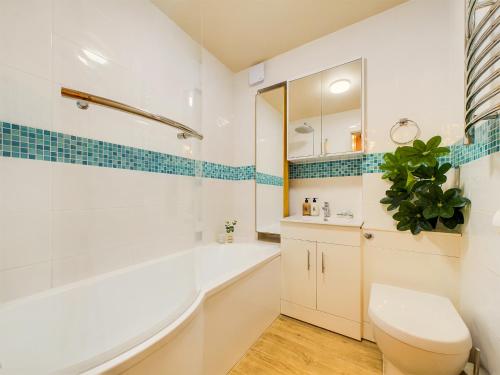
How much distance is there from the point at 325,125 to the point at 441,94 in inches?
29.9

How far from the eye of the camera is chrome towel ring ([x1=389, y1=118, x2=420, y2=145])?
1373mm

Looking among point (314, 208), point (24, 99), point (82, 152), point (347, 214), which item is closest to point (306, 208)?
point (314, 208)

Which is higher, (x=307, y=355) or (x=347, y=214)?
(x=347, y=214)

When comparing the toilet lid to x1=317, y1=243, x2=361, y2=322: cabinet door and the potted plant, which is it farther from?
the potted plant

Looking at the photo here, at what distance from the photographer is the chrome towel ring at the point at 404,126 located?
137 cm

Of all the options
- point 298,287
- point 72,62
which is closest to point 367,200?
point 298,287

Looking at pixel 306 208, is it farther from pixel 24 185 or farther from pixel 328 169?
pixel 24 185

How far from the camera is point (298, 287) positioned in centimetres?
164

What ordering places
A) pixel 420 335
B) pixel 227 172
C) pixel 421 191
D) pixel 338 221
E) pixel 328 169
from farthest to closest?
pixel 227 172, pixel 328 169, pixel 338 221, pixel 421 191, pixel 420 335

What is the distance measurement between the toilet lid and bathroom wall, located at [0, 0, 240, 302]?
4.03ft

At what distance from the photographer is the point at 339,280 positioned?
1474mm

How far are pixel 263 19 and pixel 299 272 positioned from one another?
6.74 feet

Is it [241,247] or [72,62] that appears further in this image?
[241,247]

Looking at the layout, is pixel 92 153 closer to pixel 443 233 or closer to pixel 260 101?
pixel 260 101
